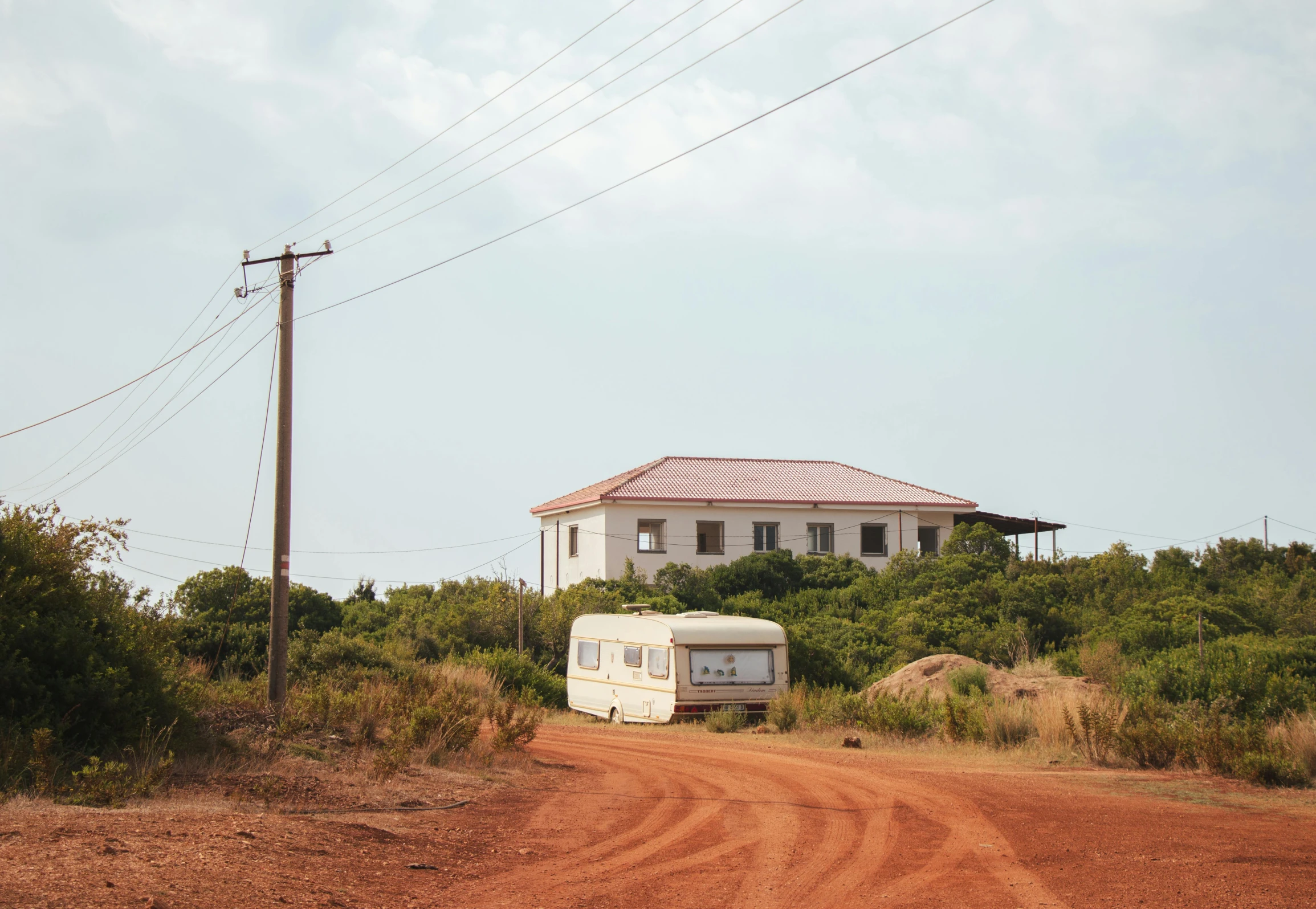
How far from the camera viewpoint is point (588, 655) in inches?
989

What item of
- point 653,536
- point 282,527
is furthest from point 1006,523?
point 282,527

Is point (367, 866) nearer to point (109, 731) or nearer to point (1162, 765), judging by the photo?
point (109, 731)

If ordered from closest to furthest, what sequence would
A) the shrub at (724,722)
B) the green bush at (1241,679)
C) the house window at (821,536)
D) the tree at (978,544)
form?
the green bush at (1241,679)
the shrub at (724,722)
the tree at (978,544)
the house window at (821,536)

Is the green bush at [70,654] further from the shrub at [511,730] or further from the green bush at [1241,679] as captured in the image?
the green bush at [1241,679]

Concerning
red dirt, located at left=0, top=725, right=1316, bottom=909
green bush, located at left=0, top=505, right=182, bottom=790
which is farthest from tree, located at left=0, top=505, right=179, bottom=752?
red dirt, located at left=0, top=725, right=1316, bottom=909

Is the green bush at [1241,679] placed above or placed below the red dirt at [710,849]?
above

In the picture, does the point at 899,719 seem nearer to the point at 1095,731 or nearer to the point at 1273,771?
the point at 1095,731

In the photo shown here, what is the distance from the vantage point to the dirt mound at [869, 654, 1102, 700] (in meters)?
21.0

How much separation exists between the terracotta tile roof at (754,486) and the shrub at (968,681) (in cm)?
2071

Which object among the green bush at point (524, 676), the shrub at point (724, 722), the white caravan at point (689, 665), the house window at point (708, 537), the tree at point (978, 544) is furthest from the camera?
the house window at point (708, 537)

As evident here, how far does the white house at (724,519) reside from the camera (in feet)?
138

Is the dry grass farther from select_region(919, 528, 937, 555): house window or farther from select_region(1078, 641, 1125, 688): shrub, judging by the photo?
select_region(919, 528, 937, 555): house window

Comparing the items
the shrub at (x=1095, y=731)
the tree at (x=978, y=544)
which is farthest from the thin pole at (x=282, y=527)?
the tree at (x=978, y=544)

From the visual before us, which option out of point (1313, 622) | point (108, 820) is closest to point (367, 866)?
point (108, 820)
